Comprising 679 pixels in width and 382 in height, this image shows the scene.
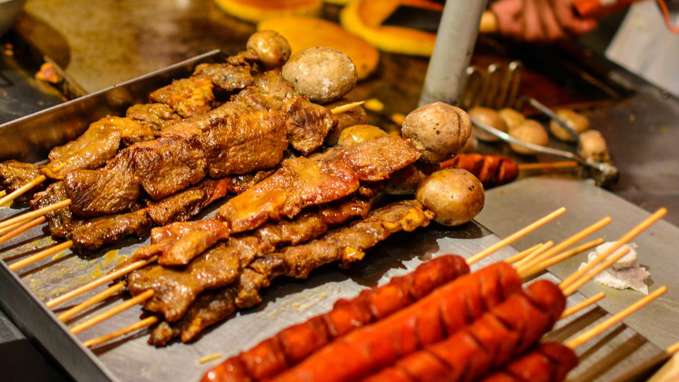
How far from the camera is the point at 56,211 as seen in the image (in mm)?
3086

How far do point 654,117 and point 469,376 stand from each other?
15.5 ft

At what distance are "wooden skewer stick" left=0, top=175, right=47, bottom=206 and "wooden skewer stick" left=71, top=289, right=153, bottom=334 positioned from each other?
→ 2.60 feet

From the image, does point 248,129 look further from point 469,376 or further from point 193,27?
point 193,27

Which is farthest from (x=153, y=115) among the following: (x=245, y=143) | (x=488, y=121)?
(x=488, y=121)

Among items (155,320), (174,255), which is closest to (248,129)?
(174,255)

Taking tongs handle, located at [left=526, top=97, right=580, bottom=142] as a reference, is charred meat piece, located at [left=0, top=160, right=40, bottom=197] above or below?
below

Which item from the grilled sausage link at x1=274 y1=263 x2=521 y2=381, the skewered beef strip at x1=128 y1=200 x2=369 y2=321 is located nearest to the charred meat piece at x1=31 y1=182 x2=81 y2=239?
the skewered beef strip at x1=128 y1=200 x2=369 y2=321

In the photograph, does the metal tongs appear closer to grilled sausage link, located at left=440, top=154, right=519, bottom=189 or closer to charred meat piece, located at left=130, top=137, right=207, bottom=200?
grilled sausage link, located at left=440, top=154, right=519, bottom=189

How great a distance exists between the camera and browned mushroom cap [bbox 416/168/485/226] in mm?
3303

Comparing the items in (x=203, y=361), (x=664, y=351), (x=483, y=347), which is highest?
(x=483, y=347)

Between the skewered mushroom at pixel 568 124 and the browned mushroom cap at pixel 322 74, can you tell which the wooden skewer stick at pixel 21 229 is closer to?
the browned mushroom cap at pixel 322 74

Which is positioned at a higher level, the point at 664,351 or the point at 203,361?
the point at 664,351

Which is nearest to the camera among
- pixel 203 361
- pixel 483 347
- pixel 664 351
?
pixel 483 347

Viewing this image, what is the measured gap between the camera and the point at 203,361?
265 cm
